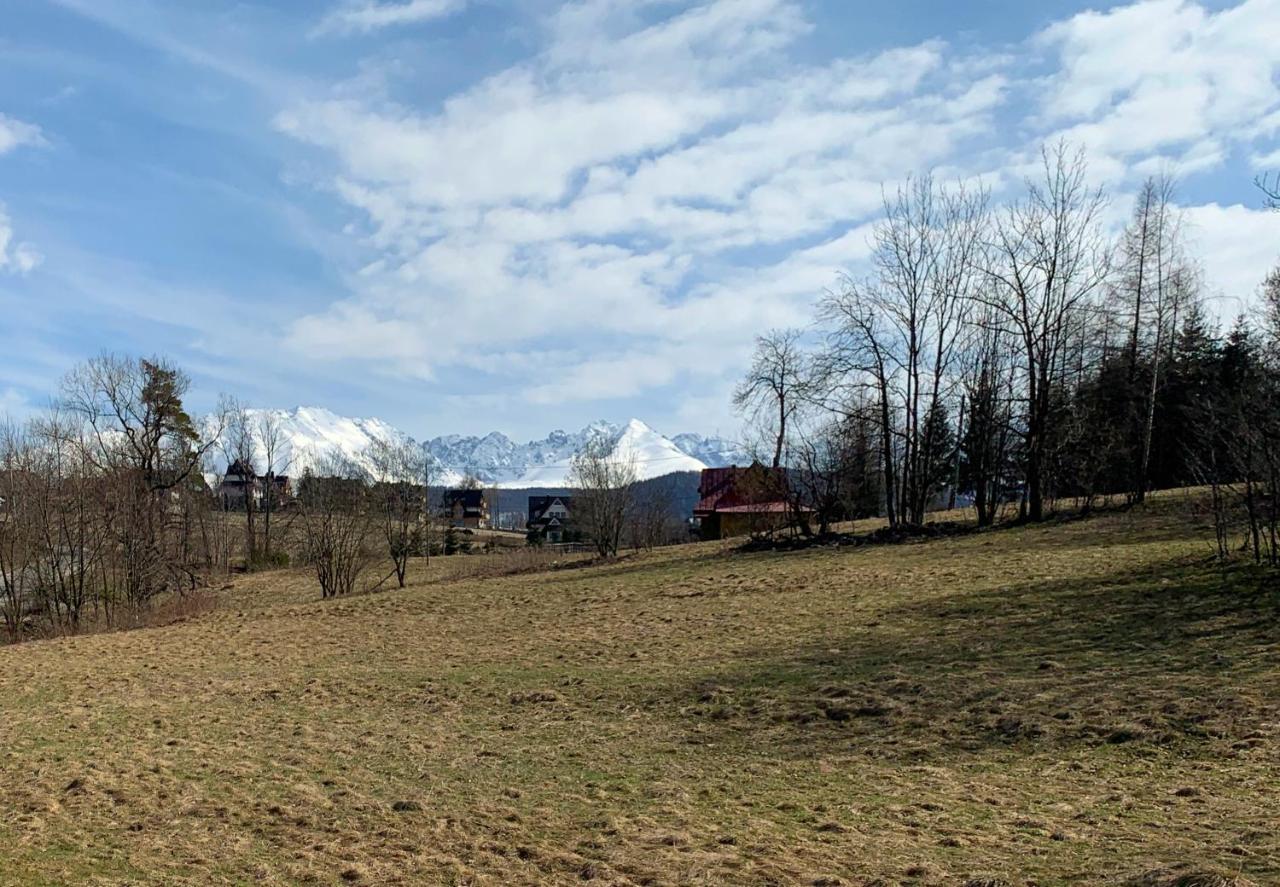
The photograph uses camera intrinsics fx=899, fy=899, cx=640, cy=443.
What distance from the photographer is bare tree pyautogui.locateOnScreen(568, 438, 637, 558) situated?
4131 centimetres

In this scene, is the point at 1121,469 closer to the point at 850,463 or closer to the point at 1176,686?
the point at 850,463

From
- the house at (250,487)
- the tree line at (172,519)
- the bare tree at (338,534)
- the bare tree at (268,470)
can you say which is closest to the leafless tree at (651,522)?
the tree line at (172,519)

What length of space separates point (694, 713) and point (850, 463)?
76.8 ft

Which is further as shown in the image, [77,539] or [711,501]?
[711,501]

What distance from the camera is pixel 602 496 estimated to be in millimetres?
44031

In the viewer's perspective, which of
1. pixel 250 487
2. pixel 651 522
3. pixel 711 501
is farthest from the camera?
pixel 711 501

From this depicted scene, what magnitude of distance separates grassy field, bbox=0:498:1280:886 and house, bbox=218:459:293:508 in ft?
118

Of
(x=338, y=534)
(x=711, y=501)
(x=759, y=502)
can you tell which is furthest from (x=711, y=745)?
(x=711, y=501)

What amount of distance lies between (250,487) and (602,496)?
24777mm

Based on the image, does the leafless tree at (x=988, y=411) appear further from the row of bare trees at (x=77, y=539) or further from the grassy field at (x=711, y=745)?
the row of bare trees at (x=77, y=539)

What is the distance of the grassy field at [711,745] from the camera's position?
6609mm

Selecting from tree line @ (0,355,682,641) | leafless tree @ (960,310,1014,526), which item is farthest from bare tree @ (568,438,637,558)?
leafless tree @ (960,310,1014,526)

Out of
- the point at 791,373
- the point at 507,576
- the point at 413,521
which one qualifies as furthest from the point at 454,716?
the point at 791,373

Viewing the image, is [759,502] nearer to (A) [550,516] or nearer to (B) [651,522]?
(B) [651,522]
